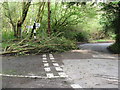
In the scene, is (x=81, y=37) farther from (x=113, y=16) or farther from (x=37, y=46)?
(x=37, y=46)

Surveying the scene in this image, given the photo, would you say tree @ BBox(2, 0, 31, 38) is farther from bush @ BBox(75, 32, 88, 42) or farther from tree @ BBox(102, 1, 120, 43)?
bush @ BBox(75, 32, 88, 42)

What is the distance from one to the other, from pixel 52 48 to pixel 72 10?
13.1 metres

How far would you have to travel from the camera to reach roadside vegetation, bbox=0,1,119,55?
13898 millimetres

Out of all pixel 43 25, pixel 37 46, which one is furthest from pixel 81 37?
pixel 37 46

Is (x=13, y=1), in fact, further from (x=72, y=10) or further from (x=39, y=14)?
(x=72, y=10)

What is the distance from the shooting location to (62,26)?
2698 cm

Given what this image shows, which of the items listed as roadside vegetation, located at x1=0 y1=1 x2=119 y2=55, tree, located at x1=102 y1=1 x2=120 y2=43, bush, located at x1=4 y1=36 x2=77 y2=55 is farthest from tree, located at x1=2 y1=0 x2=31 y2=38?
tree, located at x1=102 y1=1 x2=120 y2=43

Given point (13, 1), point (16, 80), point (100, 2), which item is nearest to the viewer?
point (16, 80)

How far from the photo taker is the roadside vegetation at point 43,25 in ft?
45.6

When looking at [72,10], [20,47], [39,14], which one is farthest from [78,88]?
[72,10]

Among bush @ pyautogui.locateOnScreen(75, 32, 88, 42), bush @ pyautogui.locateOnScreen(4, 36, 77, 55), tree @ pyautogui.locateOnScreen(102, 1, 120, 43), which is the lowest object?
bush @ pyautogui.locateOnScreen(75, 32, 88, 42)

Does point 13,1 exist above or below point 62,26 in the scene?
above

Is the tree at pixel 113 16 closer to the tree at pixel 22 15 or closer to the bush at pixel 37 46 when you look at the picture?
the bush at pixel 37 46

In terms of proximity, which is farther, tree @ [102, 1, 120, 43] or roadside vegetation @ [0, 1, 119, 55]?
tree @ [102, 1, 120, 43]
